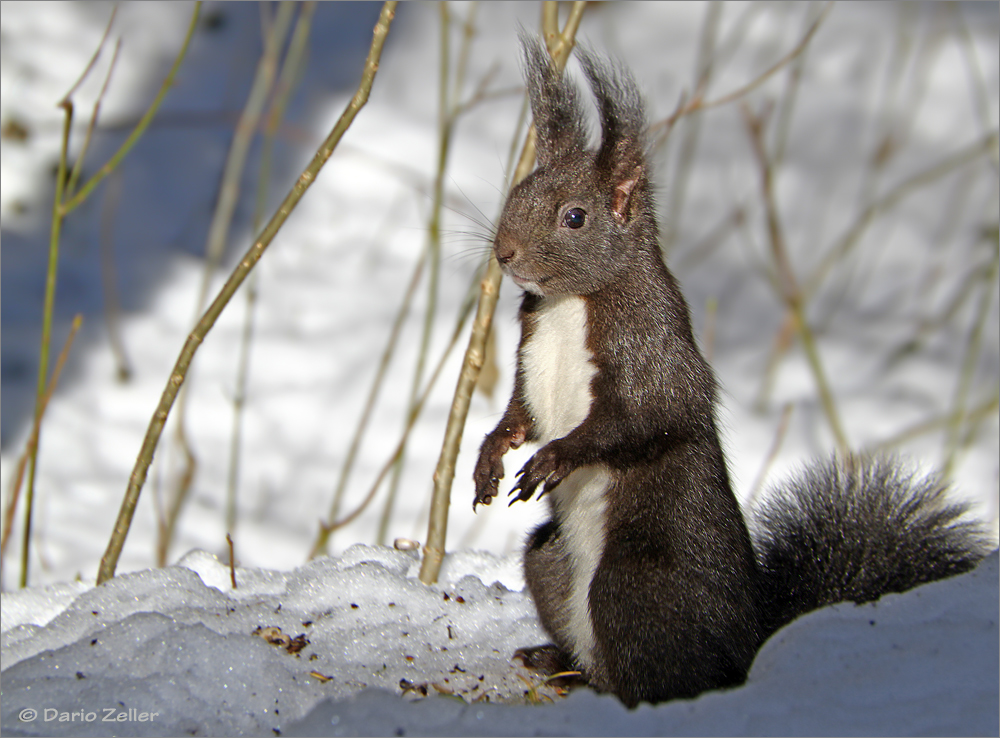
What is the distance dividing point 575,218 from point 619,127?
187 mm

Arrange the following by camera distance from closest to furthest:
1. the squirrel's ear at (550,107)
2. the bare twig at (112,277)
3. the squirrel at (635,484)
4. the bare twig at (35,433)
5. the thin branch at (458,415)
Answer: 1. the squirrel at (635,484)
2. the squirrel's ear at (550,107)
3. the thin branch at (458,415)
4. the bare twig at (35,433)
5. the bare twig at (112,277)

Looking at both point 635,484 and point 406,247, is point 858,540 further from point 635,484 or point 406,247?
point 406,247

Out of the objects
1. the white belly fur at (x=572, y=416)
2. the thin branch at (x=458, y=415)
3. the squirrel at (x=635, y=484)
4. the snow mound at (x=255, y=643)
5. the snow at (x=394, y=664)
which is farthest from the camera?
the thin branch at (x=458, y=415)

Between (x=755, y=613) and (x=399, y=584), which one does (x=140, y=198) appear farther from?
(x=755, y=613)

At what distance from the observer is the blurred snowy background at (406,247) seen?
11.6ft

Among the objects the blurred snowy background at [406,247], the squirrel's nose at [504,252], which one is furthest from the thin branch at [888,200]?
the squirrel's nose at [504,252]

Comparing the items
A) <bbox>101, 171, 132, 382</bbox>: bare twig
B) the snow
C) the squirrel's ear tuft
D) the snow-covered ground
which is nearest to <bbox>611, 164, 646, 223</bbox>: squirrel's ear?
the squirrel's ear tuft

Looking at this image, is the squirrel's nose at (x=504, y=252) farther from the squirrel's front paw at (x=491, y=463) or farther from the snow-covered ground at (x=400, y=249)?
the snow-covered ground at (x=400, y=249)

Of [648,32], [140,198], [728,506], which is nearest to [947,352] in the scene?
[648,32]

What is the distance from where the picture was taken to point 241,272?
5.61 feet

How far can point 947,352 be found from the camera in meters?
4.04

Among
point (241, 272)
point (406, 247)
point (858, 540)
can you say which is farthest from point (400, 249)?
point (858, 540)

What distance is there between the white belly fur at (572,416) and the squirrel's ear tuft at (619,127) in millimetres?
238

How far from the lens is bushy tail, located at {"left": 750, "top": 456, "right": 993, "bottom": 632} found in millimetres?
1585
